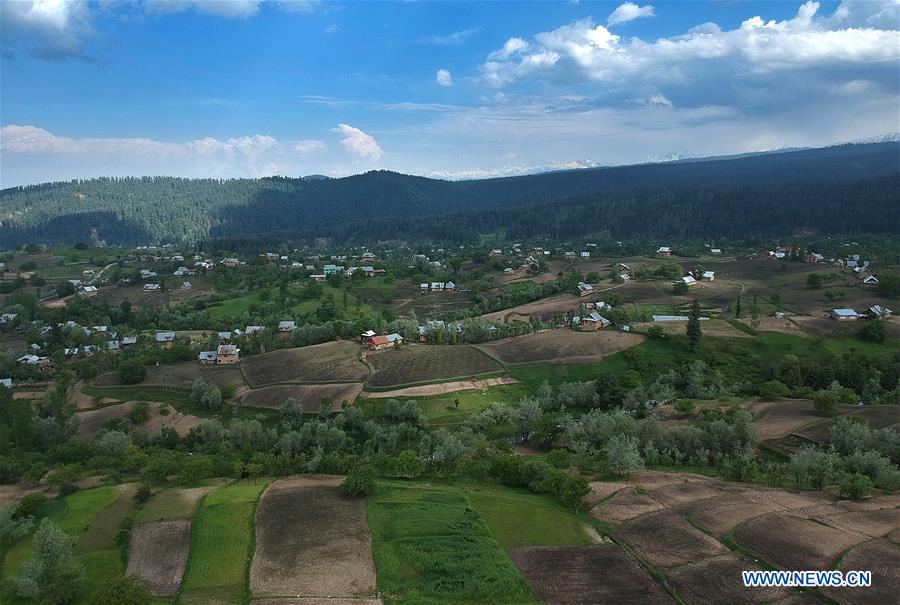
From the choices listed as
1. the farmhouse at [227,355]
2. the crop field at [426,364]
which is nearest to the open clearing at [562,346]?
the crop field at [426,364]

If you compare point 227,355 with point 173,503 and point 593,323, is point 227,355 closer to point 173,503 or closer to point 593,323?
point 173,503

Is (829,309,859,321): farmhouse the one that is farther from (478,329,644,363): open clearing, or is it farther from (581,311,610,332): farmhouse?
(581,311,610,332): farmhouse

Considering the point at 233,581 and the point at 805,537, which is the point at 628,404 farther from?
the point at 233,581

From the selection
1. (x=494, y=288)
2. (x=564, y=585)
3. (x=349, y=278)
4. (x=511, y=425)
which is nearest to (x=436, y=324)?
(x=511, y=425)

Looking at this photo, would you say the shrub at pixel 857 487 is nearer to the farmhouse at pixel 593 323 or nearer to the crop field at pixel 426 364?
the crop field at pixel 426 364

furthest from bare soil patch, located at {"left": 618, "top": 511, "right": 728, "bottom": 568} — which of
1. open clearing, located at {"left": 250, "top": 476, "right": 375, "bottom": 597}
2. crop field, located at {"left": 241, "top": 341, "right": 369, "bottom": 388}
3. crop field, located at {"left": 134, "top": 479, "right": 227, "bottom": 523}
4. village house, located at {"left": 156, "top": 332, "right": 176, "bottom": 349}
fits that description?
village house, located at {"left": 156, "top": 332, "right": 176, "bottom": 349}

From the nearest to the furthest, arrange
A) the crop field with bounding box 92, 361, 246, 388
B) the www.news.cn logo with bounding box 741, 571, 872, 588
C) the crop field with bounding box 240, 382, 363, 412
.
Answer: the www.news.cn logo with bounding box 741, 571, 872, 588 < the crop field with bounding box 240, 382, 363, 412 < the crop field with bounding box 92, 361, 246, 388
